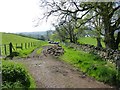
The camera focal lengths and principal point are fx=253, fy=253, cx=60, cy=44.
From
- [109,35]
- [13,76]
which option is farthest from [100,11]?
[13,76]

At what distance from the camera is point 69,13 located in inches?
964

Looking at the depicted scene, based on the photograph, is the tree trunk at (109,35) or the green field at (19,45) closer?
the tree trunk at (109,35)

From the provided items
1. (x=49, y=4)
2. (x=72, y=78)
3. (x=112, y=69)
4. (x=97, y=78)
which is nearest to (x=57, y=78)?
(x=72, y=78)

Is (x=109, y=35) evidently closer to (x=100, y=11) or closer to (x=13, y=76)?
(x=100, y=11)

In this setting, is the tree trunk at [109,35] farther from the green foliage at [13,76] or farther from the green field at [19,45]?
the green foliage at [13,76]

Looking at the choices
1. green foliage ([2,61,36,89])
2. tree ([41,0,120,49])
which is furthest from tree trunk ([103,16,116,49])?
green foliage ([2,61,36,89])

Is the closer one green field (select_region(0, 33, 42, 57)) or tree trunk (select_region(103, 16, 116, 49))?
tree trunk (select_region(103, 16, 116, 49))

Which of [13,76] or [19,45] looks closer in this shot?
[13,76]

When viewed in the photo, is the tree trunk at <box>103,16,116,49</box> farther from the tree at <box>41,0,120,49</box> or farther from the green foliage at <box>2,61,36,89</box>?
the green foliage at <box>2,61,36,89</box>

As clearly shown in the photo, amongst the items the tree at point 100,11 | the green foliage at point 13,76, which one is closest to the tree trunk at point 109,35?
the tree at point 100,11

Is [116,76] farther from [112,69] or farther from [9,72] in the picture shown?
[9,72]

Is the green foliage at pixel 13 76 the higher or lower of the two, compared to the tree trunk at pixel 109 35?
lower

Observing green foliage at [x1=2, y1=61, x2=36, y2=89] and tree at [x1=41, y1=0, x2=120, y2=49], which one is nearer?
green foliage at [x1=2, y1=61, x2=36, y2=89]

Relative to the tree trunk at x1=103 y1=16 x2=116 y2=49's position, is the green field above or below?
below
